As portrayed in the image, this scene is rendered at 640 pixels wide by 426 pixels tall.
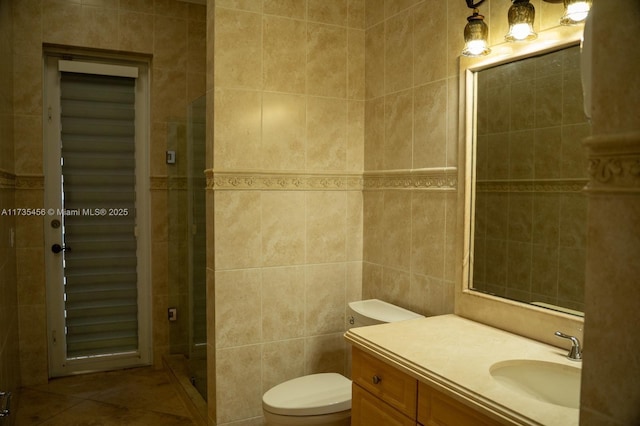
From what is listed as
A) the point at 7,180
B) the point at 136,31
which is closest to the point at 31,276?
the point at 7,180

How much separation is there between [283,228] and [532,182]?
125cm

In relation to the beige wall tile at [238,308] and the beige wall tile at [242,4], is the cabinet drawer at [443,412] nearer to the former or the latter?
the beige wall tile at [238,308]

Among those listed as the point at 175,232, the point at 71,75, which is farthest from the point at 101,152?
the point at 175,232

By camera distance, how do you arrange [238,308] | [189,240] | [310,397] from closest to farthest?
[310,397] → [238,308] → [189,240]

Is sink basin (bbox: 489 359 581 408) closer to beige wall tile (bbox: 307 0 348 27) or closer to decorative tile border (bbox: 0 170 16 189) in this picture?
beige wall tile (bbox: 307 0 348 27)

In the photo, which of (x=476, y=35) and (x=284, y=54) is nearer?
(x=476, y=35)

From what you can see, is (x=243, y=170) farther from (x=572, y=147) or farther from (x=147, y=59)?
(x=147, y=59)

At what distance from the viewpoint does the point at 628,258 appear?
779 mm

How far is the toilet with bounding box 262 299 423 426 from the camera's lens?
2053mm

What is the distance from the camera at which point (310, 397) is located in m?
2.16

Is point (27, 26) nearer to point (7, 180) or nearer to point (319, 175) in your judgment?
point (7, 180)

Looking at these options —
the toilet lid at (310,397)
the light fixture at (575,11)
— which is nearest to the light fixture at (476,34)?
the light fixture at (575,11)

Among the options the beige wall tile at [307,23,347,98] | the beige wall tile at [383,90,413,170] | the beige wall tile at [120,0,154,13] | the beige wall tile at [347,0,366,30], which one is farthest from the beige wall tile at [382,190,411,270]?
the beige wall tile at [120,0,154,13]

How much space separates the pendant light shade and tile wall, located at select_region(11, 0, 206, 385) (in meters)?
2.05
